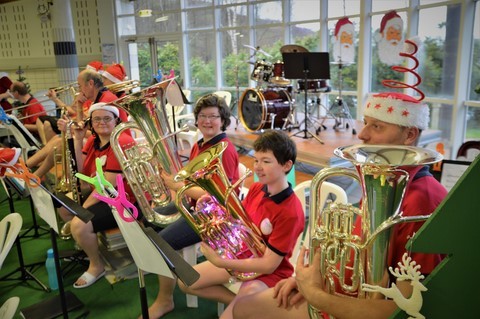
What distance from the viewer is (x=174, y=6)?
10750 millimetres

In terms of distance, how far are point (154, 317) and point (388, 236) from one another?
6.79 feet

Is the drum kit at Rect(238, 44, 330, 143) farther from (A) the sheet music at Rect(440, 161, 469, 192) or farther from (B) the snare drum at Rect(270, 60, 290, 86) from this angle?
(A) the sheet music at Rect(440, 161, 469, 192)

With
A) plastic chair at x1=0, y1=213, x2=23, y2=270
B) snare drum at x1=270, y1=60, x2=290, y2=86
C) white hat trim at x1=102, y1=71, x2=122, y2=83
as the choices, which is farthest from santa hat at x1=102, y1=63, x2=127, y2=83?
plastic chair at x1=0, y1=213, x2=23, y2=270

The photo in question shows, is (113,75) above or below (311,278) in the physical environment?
above

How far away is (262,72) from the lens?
21.3 ft

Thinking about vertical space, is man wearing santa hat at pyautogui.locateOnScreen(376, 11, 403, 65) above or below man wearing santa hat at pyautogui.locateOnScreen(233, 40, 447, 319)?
above

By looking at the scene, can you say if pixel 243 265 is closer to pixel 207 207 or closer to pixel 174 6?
pixel 207 207

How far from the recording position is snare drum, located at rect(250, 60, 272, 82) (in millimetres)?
6430

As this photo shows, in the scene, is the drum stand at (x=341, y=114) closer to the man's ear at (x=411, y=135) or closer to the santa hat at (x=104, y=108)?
the santa hat at (x=104, y=108)

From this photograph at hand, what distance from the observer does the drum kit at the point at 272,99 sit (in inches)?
233

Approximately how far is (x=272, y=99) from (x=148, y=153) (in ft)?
11.0

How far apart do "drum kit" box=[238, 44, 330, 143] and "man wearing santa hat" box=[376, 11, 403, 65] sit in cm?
142

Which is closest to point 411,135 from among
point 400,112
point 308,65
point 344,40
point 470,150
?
point 400,112

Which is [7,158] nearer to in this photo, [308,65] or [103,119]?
[103,119]
